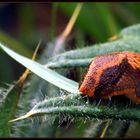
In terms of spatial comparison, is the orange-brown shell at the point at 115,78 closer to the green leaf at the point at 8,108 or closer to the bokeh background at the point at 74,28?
the green leaf at the point at 8,108

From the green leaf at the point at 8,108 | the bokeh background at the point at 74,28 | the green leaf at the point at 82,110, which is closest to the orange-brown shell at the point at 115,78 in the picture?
the green leaf at the point at 82,110

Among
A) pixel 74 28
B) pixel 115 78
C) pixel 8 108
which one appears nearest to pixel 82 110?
pixel 115 78

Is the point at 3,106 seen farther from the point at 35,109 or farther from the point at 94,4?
the point at 94,4

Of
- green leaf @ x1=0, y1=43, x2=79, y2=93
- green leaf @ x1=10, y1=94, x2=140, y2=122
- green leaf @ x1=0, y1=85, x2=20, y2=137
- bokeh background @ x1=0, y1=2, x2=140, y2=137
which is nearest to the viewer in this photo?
green leaf @ x1=10, y1=94, x2=140, y2=122

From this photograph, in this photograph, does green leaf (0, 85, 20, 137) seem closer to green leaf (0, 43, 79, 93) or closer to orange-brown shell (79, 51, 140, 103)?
green leaf (0, 43, 79, 93)

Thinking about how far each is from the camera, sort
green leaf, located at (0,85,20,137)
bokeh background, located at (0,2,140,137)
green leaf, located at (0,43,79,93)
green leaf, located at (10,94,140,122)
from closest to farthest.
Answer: green leaf, located at (10,94,140,122), green leaf, located at (0,43,79,93), green leaf, located at (0,85,20,137), bokeh background, located at (0,2,140,137)

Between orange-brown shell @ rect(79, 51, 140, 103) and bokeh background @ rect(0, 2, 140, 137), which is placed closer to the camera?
orange-brown shell @ rect(79, 51, 140, 103)

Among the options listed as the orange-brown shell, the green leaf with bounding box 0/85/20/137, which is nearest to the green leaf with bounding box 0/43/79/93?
the orange-brown shell

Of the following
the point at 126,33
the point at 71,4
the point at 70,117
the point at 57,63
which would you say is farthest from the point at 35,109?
the point at 71,4

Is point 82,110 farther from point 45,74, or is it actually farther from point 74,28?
point 74,28
